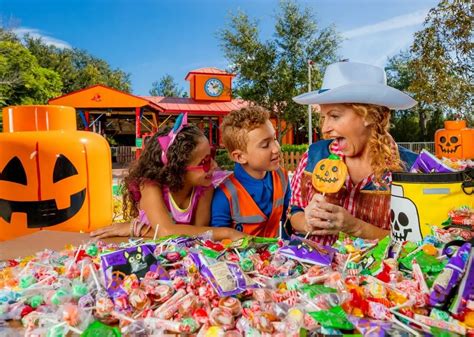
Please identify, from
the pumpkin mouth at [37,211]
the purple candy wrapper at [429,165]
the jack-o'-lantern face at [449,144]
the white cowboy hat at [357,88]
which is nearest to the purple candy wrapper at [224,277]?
the purple candy wrapper at [429,165]

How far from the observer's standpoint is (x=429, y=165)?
1.17 m

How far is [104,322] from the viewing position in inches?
28.8

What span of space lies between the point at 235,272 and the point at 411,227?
0.55 metres

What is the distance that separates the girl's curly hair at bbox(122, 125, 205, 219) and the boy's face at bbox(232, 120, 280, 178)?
0.80 feet

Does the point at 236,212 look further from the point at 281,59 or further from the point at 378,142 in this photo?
the point at 281,59

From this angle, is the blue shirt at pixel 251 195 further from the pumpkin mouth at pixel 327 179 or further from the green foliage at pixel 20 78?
the green foliage at pixel 20 78

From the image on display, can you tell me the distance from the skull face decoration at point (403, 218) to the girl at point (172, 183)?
777 millimetres

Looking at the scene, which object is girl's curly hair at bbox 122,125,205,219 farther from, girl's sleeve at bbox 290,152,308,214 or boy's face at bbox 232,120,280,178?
girl's sleeve at bbox 290,152,308,214

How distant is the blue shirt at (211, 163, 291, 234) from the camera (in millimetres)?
1896

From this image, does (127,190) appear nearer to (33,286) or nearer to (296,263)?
(33,286)

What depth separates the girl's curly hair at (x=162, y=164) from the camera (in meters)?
1.80

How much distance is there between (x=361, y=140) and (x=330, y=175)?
0.89ft

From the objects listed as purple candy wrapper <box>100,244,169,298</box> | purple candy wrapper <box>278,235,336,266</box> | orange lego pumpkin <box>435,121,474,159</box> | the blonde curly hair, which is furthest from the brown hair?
orange lego pumpkin <box>435,121,474,159</box>

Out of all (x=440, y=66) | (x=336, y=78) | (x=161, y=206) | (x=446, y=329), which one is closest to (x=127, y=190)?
(x=161, y=206)
